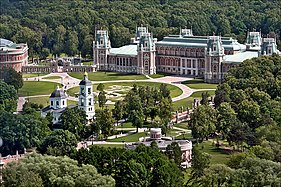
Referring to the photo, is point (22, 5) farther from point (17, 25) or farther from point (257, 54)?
point (257, 54)

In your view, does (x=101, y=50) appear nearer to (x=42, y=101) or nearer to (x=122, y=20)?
(x=122, y=20)

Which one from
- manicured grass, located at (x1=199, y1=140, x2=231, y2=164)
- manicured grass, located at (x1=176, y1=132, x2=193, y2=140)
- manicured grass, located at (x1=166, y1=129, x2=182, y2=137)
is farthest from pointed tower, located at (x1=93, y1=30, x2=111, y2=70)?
manicured grass, located at (x1=199, y1=140, x2=231, y2=164)

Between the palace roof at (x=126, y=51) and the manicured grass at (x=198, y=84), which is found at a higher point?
the palace roof at (x=126, y=51)

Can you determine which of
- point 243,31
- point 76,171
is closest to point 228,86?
point 76,171

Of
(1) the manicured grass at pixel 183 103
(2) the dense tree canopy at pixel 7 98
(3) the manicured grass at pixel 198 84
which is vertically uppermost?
(2) the dense tree canopy at pixel 7 98

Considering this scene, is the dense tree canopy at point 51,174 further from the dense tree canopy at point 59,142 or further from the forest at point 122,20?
the forest at point 122,20

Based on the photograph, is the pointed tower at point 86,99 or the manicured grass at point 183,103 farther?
the manicured grass at point 183,103

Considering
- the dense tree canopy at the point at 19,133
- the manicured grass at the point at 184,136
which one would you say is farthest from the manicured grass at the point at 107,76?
the dense tree canopy at the point at 19,133
